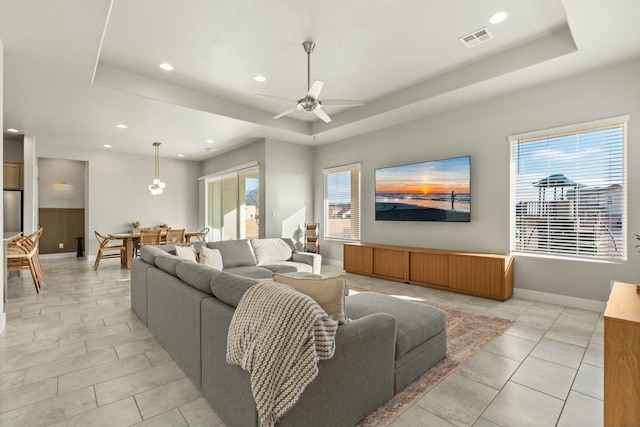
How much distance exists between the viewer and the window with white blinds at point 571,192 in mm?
3633

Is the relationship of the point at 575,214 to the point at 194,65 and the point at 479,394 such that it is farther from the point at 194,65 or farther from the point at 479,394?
the point at 194,65

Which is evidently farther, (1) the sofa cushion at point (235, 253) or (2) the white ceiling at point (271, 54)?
(1) the sofa cushion at point (235, 253)

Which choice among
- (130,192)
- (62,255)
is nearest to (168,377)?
(130,192)

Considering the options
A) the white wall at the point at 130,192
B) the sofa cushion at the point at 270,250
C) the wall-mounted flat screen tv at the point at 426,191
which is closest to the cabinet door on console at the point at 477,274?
the wall-mounted flat screen tv at the point at 426,191

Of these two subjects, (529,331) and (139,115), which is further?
A: (139,115)

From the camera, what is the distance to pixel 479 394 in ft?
6.73

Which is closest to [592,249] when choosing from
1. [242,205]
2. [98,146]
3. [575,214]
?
[575,214]

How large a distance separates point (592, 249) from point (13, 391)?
575 centimetres

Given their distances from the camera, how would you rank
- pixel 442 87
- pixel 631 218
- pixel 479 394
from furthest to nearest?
pixel 442 87, pixel 631 218, pixel 479 394

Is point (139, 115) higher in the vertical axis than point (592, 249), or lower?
higher

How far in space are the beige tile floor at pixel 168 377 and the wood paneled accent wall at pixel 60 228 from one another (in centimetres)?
585

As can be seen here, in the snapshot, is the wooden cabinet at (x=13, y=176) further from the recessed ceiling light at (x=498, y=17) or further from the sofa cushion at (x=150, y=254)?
the recessed ceiling light at (x=498, y=17)

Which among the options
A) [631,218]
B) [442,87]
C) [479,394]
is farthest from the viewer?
[442,87]

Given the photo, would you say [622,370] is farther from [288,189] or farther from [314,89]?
[288,189]
